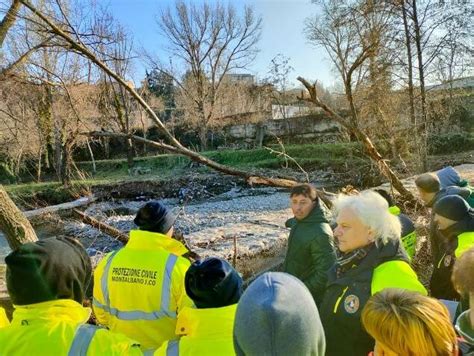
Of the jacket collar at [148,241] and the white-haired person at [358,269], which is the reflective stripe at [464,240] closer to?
the white-haired person at [358,269]

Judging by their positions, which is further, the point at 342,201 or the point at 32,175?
the point at 32,175

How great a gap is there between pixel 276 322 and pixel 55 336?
3.05 ft

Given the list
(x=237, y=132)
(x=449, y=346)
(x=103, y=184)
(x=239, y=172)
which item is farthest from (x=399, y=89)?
(x=237, y=132)

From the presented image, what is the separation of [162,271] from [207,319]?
2.74 feet

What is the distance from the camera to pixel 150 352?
184 centimetres

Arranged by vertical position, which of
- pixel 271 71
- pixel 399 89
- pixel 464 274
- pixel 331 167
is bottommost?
pixel 331 167

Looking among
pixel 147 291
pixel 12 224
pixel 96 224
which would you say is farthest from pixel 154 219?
pixel 96 224

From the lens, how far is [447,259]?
3.22 meters

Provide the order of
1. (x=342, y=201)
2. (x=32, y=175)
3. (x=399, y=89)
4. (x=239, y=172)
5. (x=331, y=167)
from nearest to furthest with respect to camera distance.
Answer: (x=342, y=201) < (x=239, y=172) < (x=399, y=89) < (x=331, y=167) < (x=32, y=175)

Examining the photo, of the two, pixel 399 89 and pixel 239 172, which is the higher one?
pixel 399 89

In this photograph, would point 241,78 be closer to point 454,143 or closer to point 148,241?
point 454,143

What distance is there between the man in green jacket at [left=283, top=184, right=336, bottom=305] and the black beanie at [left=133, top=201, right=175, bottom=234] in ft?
3.83

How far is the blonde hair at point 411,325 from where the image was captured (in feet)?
4.91

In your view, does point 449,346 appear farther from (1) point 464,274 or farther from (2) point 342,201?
(2) point 342,201
